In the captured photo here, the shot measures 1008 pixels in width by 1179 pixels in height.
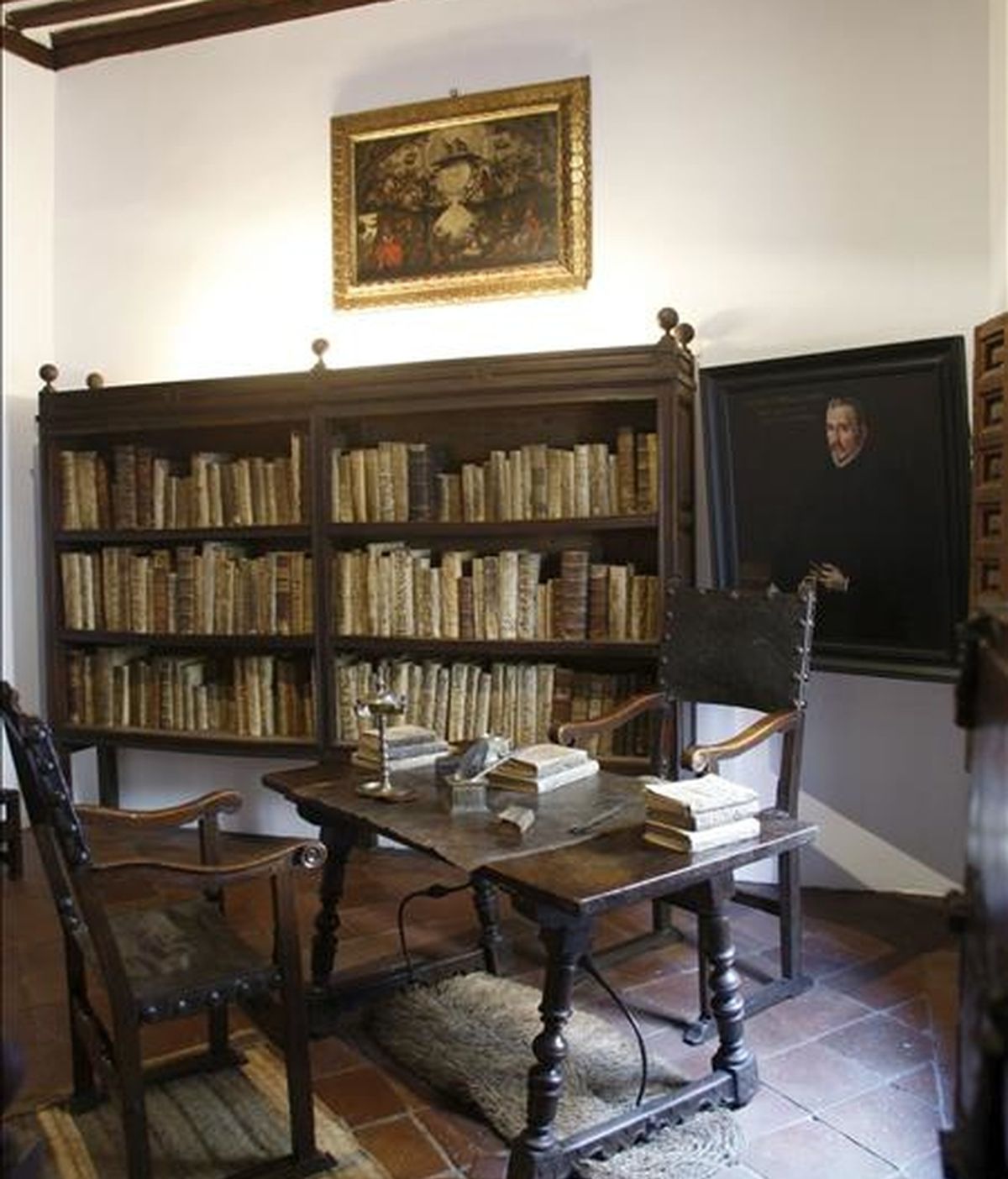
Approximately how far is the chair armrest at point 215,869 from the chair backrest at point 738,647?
54.6 inches

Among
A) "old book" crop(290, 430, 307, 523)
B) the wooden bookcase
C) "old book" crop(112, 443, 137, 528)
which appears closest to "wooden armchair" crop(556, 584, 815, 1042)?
the wooden bookcase

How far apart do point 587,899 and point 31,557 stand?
3246mm

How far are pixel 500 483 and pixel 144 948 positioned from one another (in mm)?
1925

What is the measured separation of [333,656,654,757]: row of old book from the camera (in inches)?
138

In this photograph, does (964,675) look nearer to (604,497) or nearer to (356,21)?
(604,497)

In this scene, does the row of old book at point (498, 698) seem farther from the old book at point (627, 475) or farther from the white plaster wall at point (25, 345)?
the white plaster wall at point (25, 345)

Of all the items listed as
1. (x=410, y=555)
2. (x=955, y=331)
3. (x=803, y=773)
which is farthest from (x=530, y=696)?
(x=955, y=331)

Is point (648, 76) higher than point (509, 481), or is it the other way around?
point (648, 76)

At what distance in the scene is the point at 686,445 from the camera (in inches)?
135

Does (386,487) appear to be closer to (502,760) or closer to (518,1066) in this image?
(502,760)

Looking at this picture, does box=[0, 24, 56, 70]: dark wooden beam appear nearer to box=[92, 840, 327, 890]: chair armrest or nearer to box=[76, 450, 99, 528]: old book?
box=[76, 450, 99, 528]: old book

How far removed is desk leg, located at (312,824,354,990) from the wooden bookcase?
1.00 m

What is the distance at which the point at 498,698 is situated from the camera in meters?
3.57

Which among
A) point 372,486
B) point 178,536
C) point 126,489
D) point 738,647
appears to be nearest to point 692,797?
point 738,647
